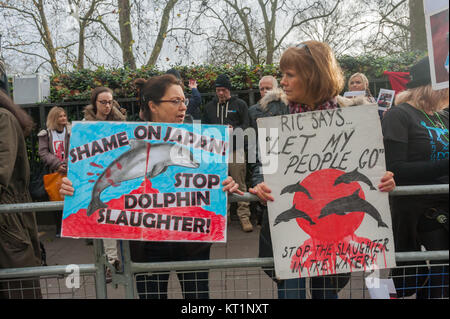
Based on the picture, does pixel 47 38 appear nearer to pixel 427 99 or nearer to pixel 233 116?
pixel 233 116

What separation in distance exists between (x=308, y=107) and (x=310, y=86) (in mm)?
125

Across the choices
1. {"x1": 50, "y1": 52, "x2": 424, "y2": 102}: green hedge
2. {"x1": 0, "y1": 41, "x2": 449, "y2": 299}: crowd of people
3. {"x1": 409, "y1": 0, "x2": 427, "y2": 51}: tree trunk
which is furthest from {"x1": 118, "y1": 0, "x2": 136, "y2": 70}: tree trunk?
{"x1": 0, "y1": 41, "x2": 449, "y2": 299}: crowd of people

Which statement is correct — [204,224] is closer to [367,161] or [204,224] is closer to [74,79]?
[367,161]

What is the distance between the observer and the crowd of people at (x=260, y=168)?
6.56 ft

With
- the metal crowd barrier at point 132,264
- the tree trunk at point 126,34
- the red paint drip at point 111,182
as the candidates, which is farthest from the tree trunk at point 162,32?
the metal crowd barrier at point 132,264

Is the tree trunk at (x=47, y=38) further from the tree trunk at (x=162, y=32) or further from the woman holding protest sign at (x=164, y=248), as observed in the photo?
the woman holding protest sign at (x=164, y=248)

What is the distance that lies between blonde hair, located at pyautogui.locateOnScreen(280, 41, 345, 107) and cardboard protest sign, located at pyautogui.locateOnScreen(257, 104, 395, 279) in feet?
0.52

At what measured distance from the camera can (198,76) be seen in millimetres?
6656

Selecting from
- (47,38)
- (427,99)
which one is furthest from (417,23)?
(47,38)

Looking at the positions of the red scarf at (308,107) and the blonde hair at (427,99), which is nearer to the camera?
the red scarf at (308,107)

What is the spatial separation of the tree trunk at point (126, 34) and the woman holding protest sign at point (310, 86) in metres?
10.9

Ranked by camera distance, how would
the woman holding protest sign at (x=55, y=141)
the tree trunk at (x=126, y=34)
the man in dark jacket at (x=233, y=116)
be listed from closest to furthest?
the woman holding protest sign at (x=55, y=141) < the man in dark jacket at (x=233, y=116) < the tree trunk at (x=126, y=34)

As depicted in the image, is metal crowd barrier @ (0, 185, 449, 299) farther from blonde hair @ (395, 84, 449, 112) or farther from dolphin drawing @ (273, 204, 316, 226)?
blonde hair @ (395, 84, 449, 112)
